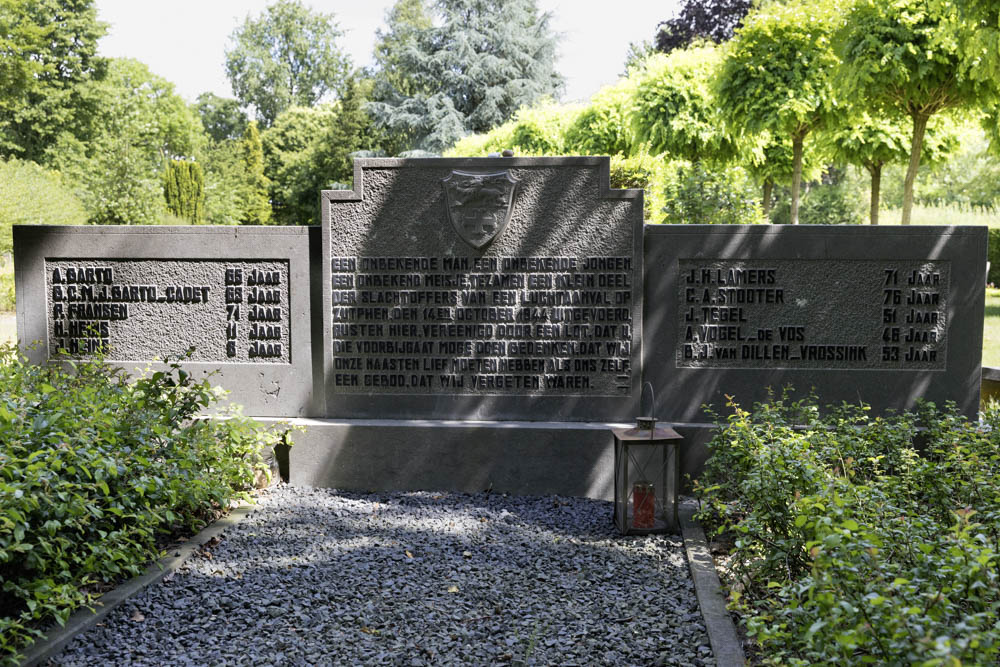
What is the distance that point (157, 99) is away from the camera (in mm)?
48188

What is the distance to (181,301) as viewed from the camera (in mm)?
6312

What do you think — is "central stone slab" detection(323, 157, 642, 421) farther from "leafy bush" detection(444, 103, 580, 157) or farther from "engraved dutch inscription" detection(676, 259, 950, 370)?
"leafy bush" detection(444, 103, 580, 157)

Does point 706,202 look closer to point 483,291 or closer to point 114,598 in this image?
point 483,291

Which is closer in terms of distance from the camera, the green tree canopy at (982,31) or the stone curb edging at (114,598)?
the stone curb edging at (114,598)

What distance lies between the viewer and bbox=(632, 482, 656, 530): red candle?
193 inches

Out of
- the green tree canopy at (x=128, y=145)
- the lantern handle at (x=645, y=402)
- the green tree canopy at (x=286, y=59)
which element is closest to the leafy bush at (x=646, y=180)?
the lantern handle at (x=645, y=402)

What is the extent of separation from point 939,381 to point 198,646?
557cm

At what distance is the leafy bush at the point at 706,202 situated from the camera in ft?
43.2

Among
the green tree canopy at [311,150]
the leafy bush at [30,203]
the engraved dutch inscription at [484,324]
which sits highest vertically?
the green tree canopy at [311,150]

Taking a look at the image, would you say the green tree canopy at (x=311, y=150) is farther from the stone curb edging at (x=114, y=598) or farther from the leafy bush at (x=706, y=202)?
the stone curb edging at (x=114, y=598)

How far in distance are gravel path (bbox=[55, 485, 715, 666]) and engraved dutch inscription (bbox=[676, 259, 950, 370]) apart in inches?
71.1

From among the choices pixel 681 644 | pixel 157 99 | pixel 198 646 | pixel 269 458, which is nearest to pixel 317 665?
pixel 198 646

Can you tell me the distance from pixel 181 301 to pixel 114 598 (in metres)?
3.12

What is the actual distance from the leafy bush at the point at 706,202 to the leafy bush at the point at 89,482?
963 centimetres
